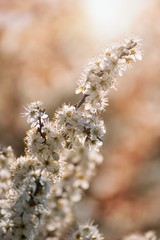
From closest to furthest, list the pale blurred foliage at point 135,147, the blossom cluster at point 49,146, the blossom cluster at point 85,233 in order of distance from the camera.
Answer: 1. the blossom cluster at point 49,146
2. the blossom cluster at point 85,233
3. the pale blurred foliage at point 135,147

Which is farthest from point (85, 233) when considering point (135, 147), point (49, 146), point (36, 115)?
point (135, 147)

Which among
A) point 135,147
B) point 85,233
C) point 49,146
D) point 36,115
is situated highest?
point 135,147

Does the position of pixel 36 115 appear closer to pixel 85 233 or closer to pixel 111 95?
pixel 85 233

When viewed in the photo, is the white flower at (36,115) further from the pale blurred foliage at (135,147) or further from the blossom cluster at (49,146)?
the pale blurred foliage at (135,147)

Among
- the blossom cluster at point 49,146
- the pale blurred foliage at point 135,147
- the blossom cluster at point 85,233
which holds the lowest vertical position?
the blossom cluster at point 85,233

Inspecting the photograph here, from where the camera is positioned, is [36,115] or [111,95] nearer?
[36,115]

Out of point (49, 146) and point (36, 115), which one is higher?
point (36, 115)

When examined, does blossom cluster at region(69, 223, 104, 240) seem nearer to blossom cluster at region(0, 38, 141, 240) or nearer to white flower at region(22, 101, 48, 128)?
blossom cluster at region(0, 38, 141, 240)

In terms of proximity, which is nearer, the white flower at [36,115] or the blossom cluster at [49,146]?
the blossom cluster at [49,146]

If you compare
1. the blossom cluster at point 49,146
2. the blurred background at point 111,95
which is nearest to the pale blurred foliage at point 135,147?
the blurred background at point 111,95

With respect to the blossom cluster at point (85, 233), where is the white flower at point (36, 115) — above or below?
above

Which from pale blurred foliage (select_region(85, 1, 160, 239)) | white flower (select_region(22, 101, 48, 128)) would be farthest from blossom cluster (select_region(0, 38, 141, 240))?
pale blurred foliage (select_region(85, 1, 160, 239))
